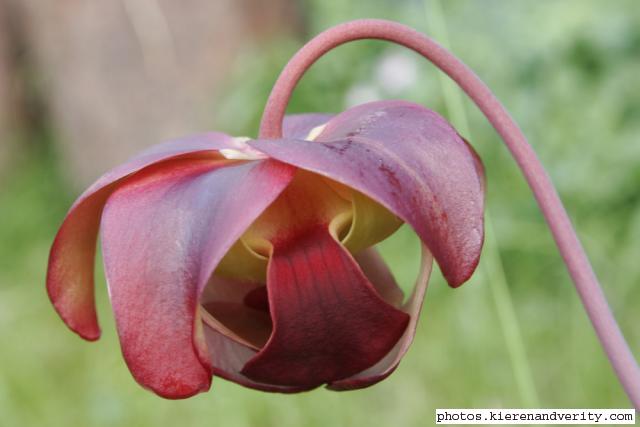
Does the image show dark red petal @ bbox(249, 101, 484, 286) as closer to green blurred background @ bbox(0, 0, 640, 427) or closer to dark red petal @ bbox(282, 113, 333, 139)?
dark red petal @ bbox(282, 113, 333, 139)

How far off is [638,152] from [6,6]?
2070 mm

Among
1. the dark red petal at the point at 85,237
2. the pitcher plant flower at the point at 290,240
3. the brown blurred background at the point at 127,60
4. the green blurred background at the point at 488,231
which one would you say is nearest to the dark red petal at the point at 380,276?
the pitcher plant flower at the point at 290,240

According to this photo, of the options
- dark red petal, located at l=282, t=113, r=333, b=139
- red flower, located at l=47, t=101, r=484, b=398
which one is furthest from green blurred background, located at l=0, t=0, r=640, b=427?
red flower, located at l=47, t=101, r=484, b=398

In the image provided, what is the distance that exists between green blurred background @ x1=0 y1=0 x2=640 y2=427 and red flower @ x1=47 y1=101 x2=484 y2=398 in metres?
0.42

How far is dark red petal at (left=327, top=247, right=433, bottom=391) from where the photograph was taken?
1.72ft

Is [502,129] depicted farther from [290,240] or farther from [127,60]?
[127,60]

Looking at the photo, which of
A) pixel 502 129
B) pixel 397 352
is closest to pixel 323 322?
pixel 397 352

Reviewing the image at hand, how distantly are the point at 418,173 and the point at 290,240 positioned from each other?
3.2 inches

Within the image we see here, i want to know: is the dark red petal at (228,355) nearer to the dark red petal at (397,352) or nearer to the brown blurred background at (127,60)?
the dark red petal at (397,352)

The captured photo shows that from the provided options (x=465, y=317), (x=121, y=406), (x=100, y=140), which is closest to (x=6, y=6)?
(x=100, y=140)

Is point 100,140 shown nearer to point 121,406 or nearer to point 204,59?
point 204,59

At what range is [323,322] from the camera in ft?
1.66

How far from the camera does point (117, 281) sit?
49cm

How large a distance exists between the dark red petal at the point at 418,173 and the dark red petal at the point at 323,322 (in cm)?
4
